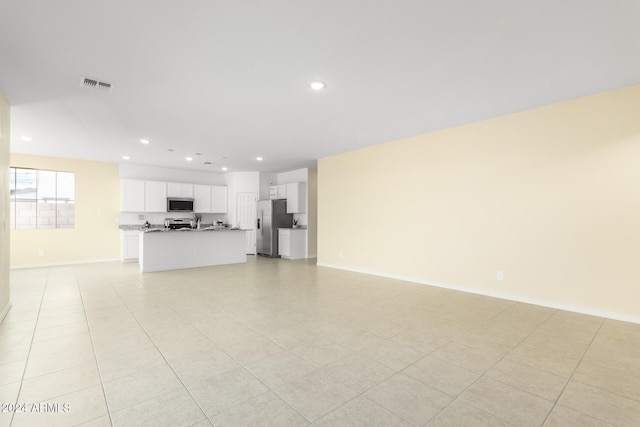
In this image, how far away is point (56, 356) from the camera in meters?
2.62

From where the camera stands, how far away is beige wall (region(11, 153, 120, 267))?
278 inches

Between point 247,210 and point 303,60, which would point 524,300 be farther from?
point 247,210

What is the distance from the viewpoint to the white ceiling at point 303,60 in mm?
2205

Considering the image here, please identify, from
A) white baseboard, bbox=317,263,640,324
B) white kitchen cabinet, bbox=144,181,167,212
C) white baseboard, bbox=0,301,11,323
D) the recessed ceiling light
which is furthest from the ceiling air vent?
white kitchen cabinet, bbox=144,181,167,212

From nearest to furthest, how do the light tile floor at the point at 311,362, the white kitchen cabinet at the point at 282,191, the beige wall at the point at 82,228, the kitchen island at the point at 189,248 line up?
the light tile floor at the point at 311,362 < the kitchen island at the point at 189,248 < the beige wall at the point at 82,228 < the white kitchen cabinet at the point at 282,191

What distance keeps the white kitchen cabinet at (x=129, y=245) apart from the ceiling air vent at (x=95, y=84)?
18.5 ft

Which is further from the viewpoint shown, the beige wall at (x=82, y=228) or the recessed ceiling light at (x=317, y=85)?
the beige wall at (x=82, y=228)

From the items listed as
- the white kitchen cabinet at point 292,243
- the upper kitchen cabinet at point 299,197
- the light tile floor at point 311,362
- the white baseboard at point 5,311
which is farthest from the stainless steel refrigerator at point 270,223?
the white baseboard at point 5,311

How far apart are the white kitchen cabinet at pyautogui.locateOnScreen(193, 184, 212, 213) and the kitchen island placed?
225 centimetres

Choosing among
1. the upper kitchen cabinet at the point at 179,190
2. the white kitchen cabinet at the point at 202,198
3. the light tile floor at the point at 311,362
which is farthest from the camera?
the white kitchen cabinet at the point at 202,198

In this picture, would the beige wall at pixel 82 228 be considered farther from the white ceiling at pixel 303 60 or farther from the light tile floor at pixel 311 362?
the light tile floor at pixel 311 362

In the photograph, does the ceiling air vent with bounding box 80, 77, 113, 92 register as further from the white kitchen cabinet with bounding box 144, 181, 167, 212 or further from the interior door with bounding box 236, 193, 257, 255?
the interior door with bounding box 236, 193, 257, 255

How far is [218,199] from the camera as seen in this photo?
32.1 ft

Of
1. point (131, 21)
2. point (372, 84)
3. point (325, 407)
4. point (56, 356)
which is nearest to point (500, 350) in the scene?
point (325, 407)
